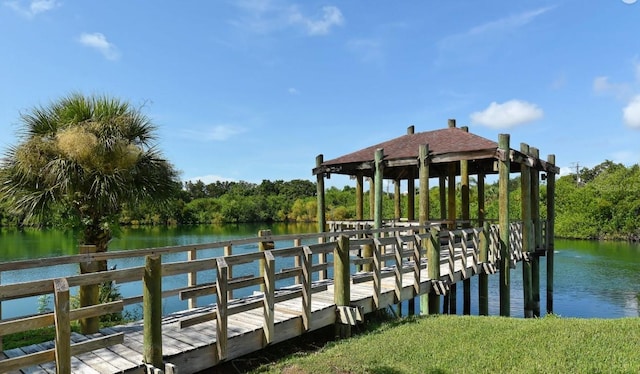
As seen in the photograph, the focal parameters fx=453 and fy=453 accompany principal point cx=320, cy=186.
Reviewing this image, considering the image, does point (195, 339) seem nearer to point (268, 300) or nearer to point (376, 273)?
point (268, 300)

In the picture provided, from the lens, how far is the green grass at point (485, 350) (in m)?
5.31

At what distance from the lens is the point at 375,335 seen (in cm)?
681

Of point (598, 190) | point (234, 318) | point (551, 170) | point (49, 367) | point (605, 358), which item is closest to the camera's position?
point (49, 367)

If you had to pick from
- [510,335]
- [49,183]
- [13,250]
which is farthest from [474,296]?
[13,250]

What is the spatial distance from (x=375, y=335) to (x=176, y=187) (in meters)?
5.73

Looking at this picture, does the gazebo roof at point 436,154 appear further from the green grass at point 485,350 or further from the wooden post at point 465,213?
the green grass at point 485,350

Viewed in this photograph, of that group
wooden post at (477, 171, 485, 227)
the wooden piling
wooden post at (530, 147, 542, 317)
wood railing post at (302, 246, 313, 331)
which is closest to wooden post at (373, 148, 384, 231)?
the wooden piling

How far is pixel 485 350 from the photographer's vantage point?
229 inches

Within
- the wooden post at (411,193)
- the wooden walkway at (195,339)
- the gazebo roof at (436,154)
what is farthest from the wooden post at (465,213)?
the wooden walkway at (195,339)

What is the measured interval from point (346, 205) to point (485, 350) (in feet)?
203

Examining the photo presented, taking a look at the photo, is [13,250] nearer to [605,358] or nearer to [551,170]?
[551,170]

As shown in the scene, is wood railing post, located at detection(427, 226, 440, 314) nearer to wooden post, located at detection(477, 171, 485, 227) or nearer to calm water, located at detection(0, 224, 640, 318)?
wooden post, located at detection(477, 171, 485, 227)

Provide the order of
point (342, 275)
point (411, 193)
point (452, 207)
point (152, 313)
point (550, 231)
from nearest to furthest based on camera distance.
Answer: point (152, 313) → point (342, 275) → point (550, 231) → point (452, 207) → point (411, 193)

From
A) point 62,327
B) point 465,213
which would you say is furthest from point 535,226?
point 62,327
